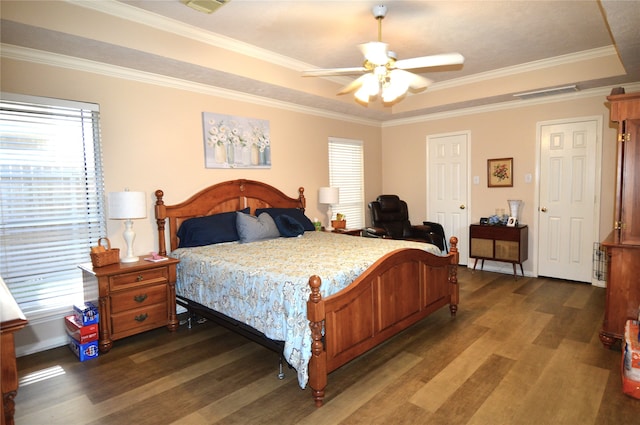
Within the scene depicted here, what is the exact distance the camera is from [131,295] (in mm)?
3109

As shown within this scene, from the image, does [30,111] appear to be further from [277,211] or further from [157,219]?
[277,211]

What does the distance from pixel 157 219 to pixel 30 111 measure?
1355 mm

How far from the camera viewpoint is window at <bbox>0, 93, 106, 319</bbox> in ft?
9.48

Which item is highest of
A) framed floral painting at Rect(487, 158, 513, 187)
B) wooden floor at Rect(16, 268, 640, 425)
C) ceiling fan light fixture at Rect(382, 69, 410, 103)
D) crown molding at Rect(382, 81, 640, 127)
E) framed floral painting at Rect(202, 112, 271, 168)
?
crown molding at Rect(382, 81, 640, 127)

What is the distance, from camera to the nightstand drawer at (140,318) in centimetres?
303

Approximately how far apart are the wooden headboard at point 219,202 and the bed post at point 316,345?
2163mm

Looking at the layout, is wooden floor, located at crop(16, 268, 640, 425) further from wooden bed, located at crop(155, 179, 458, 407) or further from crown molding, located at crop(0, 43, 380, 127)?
crown molding, located at crop(0, 43, 380, 127)

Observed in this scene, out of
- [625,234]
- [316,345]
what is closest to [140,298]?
[316,345]

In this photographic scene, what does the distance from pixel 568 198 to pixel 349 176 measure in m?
3.04

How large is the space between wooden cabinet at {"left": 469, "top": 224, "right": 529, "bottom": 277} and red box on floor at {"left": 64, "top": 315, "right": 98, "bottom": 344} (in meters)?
4.67

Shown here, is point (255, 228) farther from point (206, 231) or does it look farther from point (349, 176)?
point (349, 176)

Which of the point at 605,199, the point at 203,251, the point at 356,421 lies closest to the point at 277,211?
the point at 203,251

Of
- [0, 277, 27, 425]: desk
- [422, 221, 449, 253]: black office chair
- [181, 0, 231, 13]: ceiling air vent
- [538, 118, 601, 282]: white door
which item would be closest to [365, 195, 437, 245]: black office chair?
[422, 221, 449, 253]: black office chair

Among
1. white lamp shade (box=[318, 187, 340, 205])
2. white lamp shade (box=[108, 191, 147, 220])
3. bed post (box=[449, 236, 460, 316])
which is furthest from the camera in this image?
white lamp shade (box=[318, 187, 340, 205])
